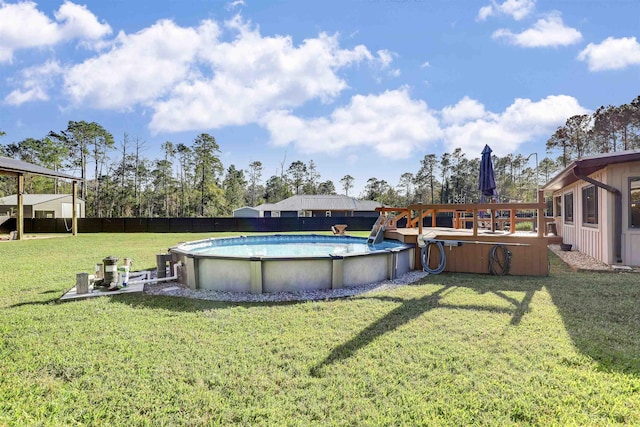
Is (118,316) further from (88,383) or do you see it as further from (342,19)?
(342,19)

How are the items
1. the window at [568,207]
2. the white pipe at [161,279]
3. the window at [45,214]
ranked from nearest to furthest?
1. the white pipe at [161,279]
2. the window at [568,207]
3. the window at [45,214]

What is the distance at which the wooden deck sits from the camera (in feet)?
20.3

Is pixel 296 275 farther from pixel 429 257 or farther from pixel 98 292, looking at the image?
pixel 429 257

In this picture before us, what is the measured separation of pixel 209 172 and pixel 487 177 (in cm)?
3743

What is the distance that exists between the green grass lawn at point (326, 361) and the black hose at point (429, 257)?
1.83m

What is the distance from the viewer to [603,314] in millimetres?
3797

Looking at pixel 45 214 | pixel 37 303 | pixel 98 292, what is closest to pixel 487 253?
pixel 98 292

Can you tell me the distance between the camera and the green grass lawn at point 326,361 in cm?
201

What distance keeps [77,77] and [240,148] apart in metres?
30.1

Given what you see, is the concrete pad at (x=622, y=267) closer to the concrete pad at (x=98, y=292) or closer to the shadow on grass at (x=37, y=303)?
the concrete pad at (x=98, y=292)

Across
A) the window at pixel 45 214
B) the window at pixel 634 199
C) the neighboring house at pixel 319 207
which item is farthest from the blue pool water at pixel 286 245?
the window at pixel 45 214

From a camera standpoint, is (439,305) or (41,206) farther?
(41,206)

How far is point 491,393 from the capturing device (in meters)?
2.19

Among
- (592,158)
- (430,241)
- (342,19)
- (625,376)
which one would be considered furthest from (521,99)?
(625,376)
